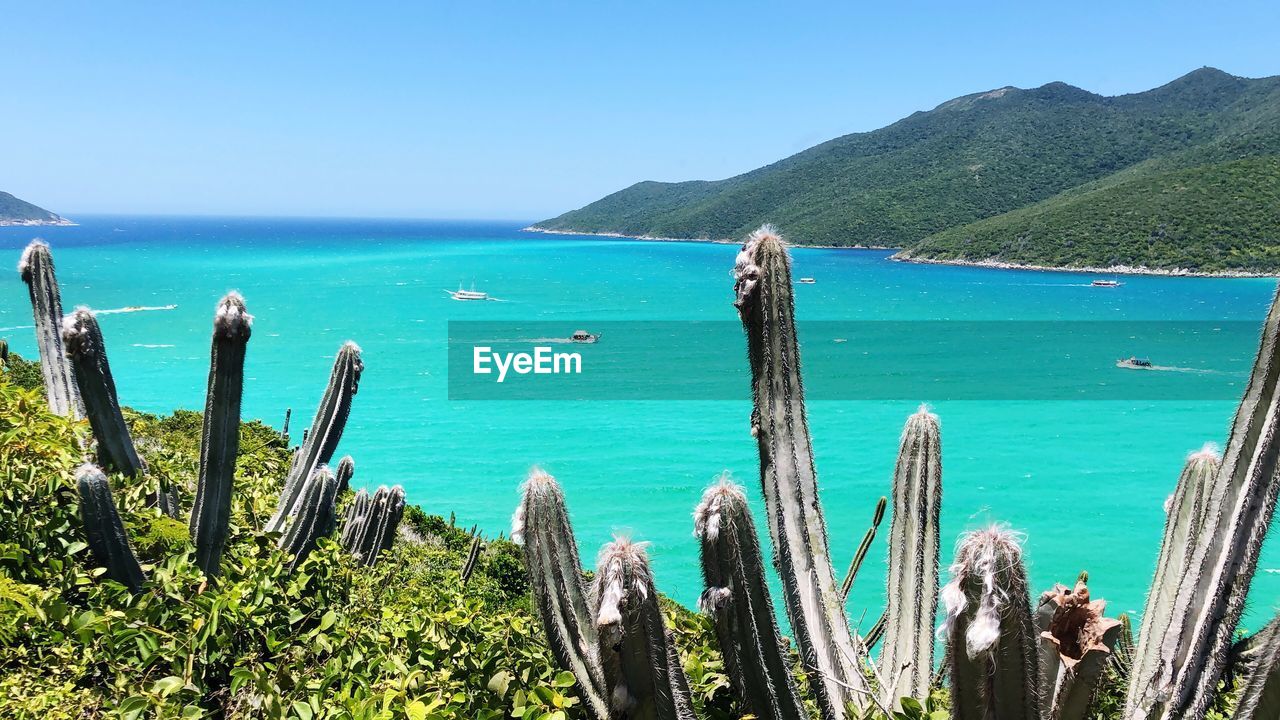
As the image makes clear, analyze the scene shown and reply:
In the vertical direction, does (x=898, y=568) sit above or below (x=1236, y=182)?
below

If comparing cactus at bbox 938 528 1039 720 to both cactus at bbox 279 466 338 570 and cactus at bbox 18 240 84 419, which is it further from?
cactus at bbox 18 240 84 419

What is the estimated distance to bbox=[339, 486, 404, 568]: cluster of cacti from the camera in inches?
259

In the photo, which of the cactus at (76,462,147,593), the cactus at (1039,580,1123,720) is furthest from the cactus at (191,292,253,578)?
the cactus at (1039,580,1123,720)

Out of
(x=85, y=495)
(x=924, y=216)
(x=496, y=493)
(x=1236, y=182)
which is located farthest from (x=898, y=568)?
(x=924, y=216)

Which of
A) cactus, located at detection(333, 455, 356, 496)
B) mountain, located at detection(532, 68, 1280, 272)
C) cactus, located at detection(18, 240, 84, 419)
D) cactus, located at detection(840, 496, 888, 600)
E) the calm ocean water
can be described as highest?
mountain, located at detection(532, 68, 1280, 272)

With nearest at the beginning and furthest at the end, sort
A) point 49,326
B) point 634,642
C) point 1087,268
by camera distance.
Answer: point 634,642
point 49,326
point 1087,268

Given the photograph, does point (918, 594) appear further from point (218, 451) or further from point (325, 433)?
point (325, 433)

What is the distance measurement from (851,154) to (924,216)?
3397 centimetres

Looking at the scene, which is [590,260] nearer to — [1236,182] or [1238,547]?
[1236,182]

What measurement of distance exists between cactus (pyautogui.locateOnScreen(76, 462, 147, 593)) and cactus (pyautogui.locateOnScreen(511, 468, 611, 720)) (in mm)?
2318

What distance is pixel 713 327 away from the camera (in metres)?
60.6

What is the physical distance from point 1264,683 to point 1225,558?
0.36 meters

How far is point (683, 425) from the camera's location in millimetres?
32844

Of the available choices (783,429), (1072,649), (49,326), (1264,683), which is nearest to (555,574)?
(783,429)
